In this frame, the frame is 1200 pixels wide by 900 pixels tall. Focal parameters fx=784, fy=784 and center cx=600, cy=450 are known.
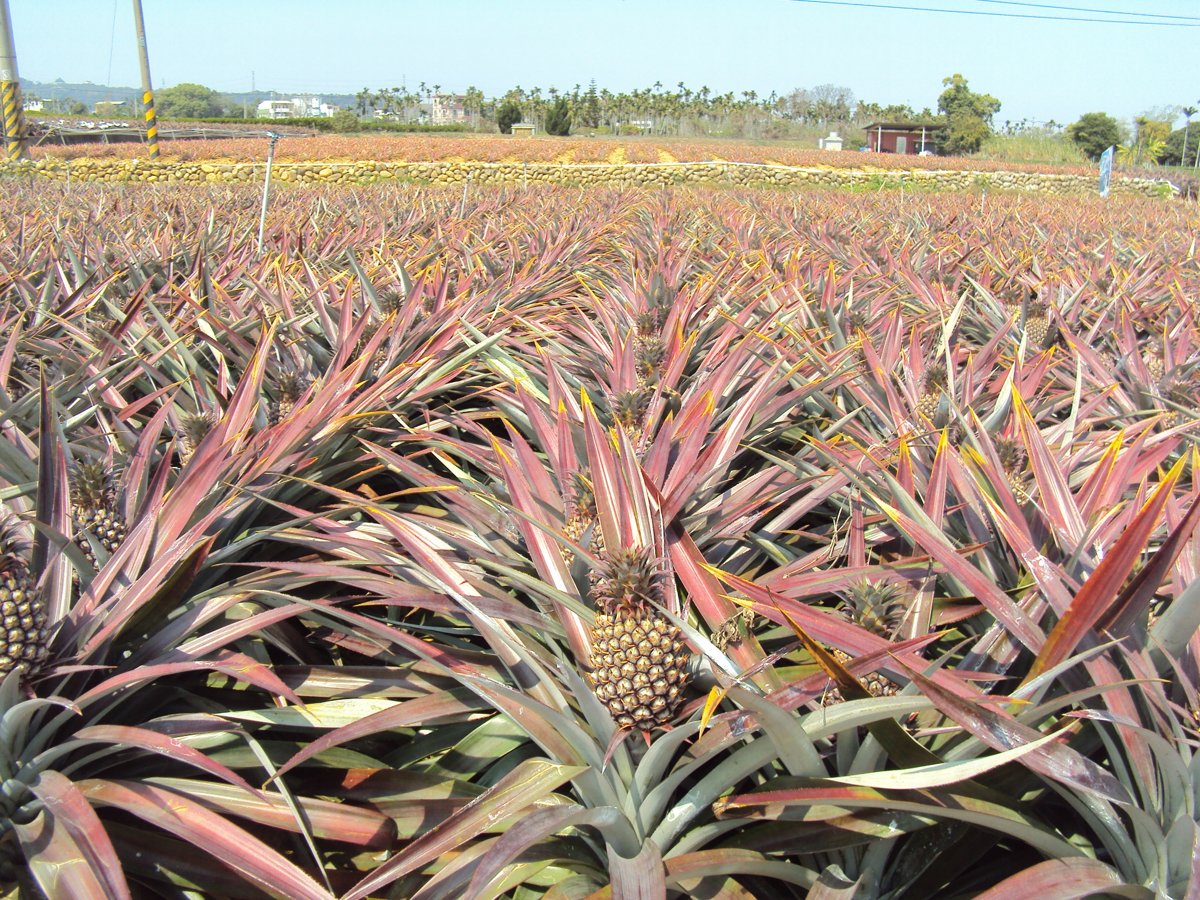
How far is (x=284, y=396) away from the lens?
197cm

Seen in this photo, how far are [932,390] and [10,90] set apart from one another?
60.4ft

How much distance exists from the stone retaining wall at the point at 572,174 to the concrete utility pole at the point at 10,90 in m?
0.45

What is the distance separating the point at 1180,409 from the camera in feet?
6.26

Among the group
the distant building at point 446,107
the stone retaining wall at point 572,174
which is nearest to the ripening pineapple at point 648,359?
the stone retaining wall at point 572,174

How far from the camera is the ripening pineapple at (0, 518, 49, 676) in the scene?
1010mm

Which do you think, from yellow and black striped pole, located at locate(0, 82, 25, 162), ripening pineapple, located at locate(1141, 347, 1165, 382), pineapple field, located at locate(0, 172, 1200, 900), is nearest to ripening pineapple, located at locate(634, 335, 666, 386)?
pineapple field, located at locate(0, 172, 1200, 900)

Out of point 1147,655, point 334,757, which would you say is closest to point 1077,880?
point 1147,655

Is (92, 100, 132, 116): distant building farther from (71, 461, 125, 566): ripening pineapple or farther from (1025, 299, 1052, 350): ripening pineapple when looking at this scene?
(71, 461, 125, 566): ripening pineapple

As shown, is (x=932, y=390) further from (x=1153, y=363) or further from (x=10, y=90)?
(x=10, y=90)

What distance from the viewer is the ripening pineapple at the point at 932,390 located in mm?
1892

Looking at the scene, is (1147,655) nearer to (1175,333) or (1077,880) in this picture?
(1077,880)

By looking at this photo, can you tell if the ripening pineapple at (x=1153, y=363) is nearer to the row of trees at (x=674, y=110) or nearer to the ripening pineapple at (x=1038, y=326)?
the ripening pineapple at (x=1038, y=326)

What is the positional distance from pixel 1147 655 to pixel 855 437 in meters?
0.96

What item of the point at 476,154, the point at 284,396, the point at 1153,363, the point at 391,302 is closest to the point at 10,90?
the point at 476,154
